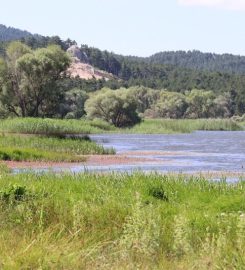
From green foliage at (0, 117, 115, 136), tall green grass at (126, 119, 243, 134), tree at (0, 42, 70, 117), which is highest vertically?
tree at (0, 42, 70, 117)

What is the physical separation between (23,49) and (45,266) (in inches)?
3548

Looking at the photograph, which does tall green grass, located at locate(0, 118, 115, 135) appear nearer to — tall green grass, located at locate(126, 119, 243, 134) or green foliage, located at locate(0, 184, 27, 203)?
tall green grass, located at locate(126, 119, 243, 134)

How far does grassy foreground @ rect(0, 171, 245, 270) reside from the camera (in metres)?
9.48

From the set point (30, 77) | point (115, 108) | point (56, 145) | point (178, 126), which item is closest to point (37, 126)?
point (30, 77)

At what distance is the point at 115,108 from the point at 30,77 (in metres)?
33.5

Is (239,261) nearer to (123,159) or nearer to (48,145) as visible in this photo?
(123,159)

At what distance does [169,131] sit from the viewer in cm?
11644

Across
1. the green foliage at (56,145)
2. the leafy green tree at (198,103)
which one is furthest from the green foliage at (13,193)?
the leafy green tree at (198,103)

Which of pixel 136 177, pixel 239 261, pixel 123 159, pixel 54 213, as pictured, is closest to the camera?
pixel 239 261

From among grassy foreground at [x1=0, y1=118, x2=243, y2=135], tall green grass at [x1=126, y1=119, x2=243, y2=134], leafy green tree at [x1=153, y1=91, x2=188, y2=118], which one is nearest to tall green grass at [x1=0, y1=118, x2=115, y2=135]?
grassy foreground at [x1=0, y1=118, x2=243, y2=135]

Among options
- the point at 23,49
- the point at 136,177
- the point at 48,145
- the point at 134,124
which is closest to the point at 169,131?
the point at 134,124

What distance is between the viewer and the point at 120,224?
13836 mm

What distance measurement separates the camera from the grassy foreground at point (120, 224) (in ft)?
31.1

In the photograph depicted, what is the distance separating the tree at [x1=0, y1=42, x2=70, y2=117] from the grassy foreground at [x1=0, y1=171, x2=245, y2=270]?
2805 inches
